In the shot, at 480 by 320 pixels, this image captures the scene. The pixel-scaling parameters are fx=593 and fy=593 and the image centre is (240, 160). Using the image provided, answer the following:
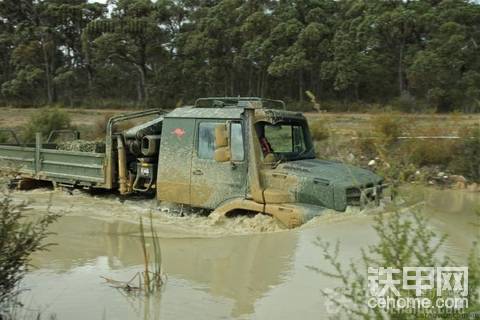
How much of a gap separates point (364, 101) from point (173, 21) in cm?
1376

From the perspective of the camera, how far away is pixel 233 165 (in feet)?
26.2

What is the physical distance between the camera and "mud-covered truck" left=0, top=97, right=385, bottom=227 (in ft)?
24.9

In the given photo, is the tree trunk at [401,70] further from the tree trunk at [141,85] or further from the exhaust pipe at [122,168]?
the exhaust pipe at [122,168]

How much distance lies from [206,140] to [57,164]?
3426mm

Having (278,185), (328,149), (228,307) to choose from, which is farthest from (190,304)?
(328,149)

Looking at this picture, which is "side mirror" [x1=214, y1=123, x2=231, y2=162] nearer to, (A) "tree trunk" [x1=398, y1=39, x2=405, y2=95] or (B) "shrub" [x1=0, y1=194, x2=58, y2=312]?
(B) "shrub" [x1=0, y1=194, x2=58, y2=312]

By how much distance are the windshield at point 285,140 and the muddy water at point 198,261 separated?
103 cm

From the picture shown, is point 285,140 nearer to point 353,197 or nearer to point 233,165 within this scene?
point 233,165

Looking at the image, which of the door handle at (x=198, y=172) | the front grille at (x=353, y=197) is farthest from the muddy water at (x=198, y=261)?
the door handle at (x=198, y=172)

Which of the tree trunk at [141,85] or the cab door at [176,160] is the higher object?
the tree trunk at [141,85]

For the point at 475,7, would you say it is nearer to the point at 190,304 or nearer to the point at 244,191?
the point at 244,191

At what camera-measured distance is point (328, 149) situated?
15.8 metres

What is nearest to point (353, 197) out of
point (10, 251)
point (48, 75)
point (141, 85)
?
point (10, 251)

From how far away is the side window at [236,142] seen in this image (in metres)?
7.95
